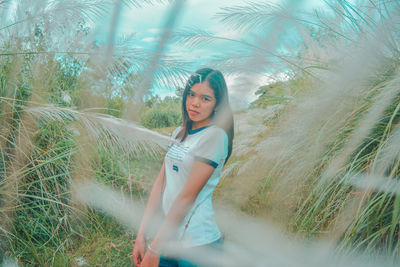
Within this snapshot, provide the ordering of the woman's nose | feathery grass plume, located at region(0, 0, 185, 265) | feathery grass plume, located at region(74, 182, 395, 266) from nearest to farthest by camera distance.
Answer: feathery grass plume, located at region(74, 182, 395, 266), the woman's nose, feathery grass plume, located at region(0, 0, 185, 265)

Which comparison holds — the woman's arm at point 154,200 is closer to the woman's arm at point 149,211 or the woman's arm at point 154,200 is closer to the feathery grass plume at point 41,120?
the woman's arm at point 149,211

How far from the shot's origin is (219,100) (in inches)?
15.9

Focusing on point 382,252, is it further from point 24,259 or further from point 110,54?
point 24,259

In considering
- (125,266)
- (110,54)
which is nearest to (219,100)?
(110,54)

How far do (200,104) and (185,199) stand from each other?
0.54ft

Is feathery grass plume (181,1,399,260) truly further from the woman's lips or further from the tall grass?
the woman's lips

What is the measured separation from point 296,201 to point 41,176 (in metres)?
0.57

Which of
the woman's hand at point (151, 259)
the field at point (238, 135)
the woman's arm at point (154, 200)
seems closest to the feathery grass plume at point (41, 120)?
the field at point (238, 135)

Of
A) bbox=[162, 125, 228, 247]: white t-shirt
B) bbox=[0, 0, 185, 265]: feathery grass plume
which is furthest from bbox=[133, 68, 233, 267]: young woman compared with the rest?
bbox=[0, 0, 185, 265]: feathery grass plume

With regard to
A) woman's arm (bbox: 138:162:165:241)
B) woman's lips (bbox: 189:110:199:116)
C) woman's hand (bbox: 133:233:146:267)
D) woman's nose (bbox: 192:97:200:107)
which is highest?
woman's nose (bbox: 192:97:200:107)

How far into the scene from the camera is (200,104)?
436 mm

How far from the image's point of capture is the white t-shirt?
42 centimetres

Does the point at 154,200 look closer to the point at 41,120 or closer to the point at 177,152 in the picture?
the point at 177,152

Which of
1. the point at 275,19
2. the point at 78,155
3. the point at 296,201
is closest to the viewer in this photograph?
the point at 275,19
